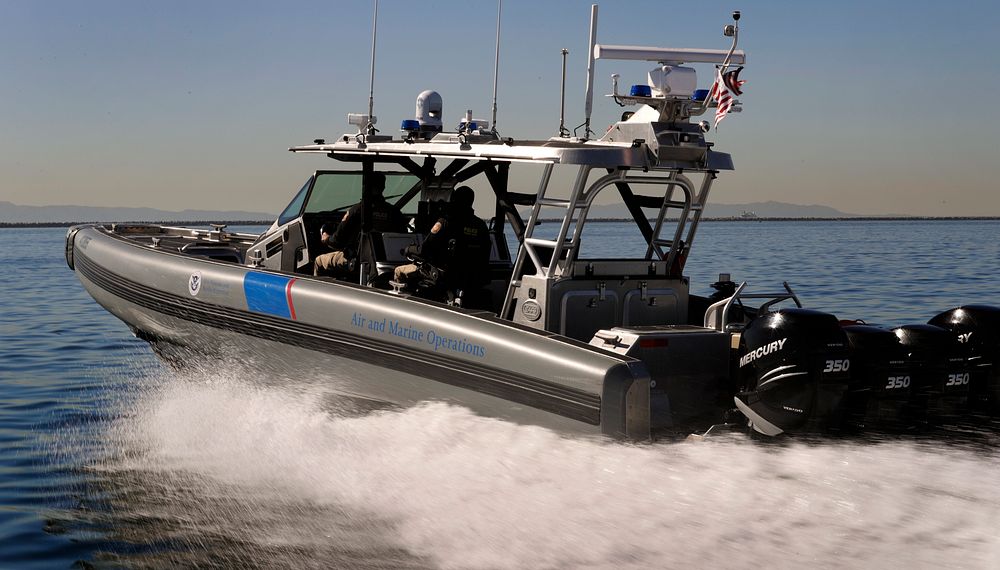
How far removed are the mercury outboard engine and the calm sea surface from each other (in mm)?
198

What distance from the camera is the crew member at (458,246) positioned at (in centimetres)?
580

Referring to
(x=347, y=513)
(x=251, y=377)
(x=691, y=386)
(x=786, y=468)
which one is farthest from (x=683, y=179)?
(x=251, y=377)

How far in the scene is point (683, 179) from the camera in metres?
5.55

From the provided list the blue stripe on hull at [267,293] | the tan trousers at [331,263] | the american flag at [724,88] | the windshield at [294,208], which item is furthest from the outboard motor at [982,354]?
the windshield at [294,208]

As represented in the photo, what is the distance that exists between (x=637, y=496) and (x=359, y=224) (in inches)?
134

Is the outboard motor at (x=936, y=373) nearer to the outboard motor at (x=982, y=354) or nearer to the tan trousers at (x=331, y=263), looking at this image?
the outboard motor at (x=982, y=354)

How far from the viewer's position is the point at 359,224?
673cm

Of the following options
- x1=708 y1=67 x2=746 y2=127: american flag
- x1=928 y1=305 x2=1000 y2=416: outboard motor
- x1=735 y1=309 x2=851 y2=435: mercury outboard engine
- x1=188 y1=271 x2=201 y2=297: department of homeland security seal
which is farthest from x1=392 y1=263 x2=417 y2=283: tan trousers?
x1=928 y1=305 x2=1000 y2=416: outboard motor

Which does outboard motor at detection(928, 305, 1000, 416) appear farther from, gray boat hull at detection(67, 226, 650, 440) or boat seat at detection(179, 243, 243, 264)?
boat seat at detection(179, 243, 243, 264)

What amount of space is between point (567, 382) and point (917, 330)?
1.68 meters

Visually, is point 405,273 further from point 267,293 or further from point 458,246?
point 267,293

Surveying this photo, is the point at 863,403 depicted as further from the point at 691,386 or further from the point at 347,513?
the point at 347,513

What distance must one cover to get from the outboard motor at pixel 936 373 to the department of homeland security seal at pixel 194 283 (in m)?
4.35

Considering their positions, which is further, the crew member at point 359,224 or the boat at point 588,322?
the crew member at point 359,224
